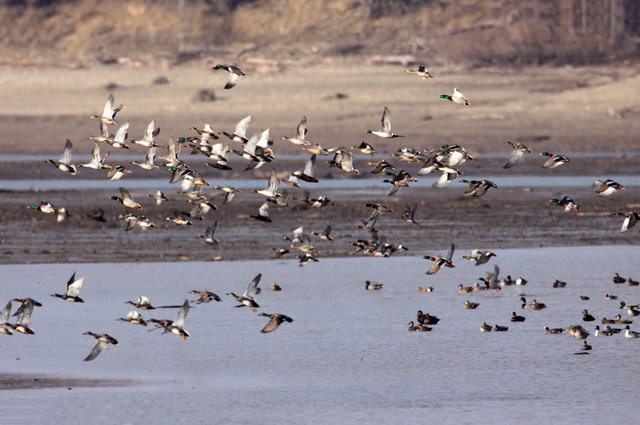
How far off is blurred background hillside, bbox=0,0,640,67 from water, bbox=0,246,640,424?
2964 cm

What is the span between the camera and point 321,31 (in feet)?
172

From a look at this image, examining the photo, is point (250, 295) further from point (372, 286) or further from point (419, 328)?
point (372, 286)

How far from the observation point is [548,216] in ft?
81.5

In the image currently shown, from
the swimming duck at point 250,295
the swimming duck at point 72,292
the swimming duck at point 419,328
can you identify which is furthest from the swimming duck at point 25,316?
the swimming duck at point 419,328

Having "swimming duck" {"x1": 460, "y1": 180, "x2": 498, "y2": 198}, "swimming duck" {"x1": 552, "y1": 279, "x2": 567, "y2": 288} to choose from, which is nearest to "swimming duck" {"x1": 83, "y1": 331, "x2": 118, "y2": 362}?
"swimming duck" {"x1": 460, "y1": 180, "x2": 498, "y2": 198}

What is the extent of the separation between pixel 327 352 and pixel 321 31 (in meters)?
39.5

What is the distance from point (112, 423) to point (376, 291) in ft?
23.2

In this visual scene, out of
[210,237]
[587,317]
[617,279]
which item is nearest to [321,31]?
[617,279]

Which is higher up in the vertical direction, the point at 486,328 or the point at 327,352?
the point at 486,328

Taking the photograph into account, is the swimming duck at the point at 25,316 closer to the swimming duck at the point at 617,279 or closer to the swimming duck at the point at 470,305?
the swimming duck at the point at 470,305

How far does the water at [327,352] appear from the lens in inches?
470

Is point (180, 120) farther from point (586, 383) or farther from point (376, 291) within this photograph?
point (586, 383)

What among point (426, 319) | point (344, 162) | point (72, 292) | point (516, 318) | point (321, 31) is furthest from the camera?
point (321, 31)

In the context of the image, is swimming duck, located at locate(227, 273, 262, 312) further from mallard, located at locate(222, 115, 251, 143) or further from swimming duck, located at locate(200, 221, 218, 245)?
mallard, located at locate(222, 115, 251, 143)
